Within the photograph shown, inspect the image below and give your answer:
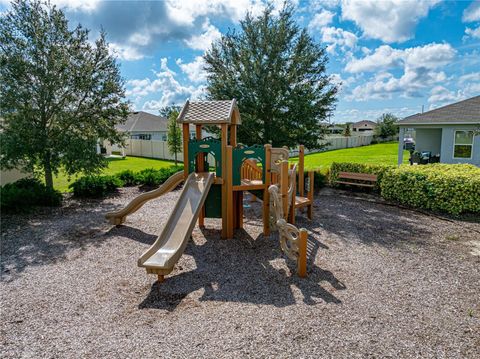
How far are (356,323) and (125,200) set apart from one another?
8408 millimetres

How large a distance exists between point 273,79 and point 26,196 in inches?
329

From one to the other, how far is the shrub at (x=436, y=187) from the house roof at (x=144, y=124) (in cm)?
2487

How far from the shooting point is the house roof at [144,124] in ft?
101

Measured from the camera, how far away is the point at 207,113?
681 centimetres

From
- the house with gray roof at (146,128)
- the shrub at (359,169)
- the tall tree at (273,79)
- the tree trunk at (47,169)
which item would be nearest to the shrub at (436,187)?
the shrub at (359,169)

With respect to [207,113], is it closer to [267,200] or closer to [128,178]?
[267,200]

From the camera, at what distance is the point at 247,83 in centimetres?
1150

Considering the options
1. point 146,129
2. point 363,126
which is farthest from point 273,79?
point 363,126

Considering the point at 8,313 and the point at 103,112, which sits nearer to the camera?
the point at 8,313

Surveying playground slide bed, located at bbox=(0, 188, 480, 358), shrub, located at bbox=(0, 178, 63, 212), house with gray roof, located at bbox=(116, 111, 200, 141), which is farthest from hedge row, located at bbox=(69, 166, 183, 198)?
house with gray roof, located at bbox=(116, 111, 200, 141)

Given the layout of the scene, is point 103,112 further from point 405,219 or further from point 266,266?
point 405,219

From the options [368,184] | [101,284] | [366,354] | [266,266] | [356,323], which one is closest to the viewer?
[366,354]

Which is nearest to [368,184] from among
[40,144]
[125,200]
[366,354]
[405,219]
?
[405,219]

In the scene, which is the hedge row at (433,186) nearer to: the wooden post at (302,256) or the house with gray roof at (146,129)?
the wooden post at (302,256)
